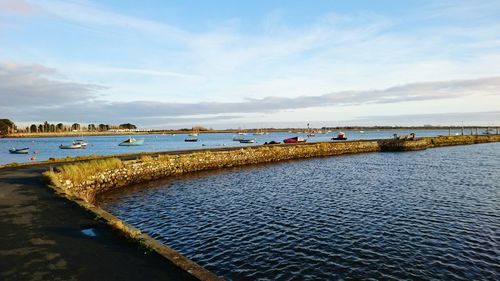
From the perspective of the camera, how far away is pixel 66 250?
1126 centimetres

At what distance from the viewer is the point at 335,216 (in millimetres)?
20719

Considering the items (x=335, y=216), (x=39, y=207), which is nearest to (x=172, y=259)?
(x=39, y=207)

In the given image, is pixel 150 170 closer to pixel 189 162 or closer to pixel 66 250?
pixel 189 162

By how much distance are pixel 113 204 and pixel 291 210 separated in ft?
41.6

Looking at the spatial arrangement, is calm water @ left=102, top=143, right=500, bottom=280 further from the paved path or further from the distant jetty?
the paved path

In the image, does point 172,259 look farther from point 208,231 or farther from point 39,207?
point 39,207

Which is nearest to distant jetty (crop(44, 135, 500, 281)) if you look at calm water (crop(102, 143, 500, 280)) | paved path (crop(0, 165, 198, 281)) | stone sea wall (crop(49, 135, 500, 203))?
stone sea wall (crop(49, 135, 500, 203))

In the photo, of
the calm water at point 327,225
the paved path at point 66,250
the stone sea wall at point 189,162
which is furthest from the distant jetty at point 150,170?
the calm water at point 327,225

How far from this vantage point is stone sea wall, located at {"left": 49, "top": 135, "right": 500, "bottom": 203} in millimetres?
27384

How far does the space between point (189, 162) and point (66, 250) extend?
31.0 meters

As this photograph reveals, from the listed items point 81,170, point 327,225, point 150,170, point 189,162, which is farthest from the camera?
point 189,162

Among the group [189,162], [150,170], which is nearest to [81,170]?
[150,170]

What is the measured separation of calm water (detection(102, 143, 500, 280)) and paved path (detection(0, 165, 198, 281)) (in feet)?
11.5

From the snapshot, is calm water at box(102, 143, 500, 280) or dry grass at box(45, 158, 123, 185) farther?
dry grass at box(45, 158, 123, 185)
